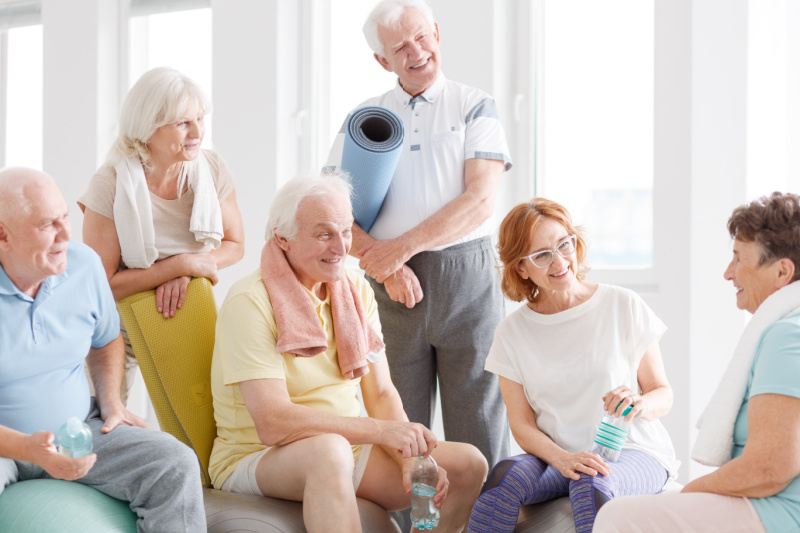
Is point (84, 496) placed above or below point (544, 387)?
below

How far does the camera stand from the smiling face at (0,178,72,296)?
172 cm

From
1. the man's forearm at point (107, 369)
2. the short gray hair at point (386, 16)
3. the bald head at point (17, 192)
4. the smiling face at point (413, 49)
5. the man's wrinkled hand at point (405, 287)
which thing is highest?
the short gray hair at point (386, 16)

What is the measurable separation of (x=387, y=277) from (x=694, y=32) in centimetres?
164

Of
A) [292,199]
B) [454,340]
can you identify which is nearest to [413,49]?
[292,199]

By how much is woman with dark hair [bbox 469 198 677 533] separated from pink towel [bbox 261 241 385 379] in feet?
1.21

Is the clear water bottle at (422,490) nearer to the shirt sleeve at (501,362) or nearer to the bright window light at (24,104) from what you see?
the shirt sleeve at (501,362)

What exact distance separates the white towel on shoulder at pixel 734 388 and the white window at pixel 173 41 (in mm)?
3391

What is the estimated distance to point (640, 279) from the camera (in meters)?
3.36

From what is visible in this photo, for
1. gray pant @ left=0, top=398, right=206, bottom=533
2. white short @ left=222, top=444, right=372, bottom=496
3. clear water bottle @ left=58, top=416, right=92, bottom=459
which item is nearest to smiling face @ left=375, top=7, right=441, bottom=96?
white short @ left=222, top=444, right=372, bottom=496

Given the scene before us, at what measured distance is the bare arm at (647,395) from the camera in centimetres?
188

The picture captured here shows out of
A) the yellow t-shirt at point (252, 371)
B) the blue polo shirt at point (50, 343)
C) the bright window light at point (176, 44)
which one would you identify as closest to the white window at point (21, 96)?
the bright window light at point (176, 44)

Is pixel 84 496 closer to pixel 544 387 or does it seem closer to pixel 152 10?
pixel 544 387

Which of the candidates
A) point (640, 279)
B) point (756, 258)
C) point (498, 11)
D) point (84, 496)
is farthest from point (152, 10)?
point (756, 258)

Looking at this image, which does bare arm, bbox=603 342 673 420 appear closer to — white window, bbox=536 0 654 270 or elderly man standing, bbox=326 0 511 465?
elderly man standing, bbox=326 0 511 465
